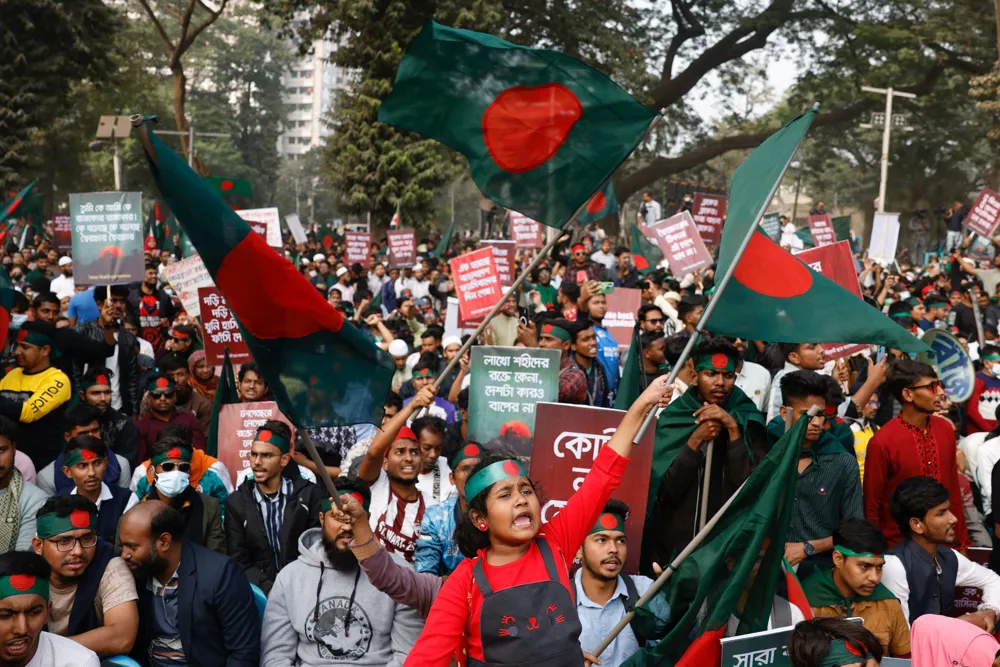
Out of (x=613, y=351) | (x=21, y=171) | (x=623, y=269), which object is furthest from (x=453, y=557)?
(x=21, y=171)

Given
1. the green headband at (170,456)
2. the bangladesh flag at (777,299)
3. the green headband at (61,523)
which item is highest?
the bangladesh flag at (777,299)

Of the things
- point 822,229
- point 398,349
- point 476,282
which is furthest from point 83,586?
point 822,229

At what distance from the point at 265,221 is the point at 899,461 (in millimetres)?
9774

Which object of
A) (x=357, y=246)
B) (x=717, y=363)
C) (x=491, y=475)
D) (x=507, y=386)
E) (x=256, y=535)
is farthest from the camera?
(x=357, y=246)

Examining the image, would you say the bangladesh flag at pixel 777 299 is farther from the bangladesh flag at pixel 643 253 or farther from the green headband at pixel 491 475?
the bangladesh flag at pixel 643 253

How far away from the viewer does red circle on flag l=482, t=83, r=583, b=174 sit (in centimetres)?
495

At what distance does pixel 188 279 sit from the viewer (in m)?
9.73

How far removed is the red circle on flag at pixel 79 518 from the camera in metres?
4.48

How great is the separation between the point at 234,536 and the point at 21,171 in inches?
1107

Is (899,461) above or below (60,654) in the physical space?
above

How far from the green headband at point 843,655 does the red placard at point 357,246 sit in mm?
16828

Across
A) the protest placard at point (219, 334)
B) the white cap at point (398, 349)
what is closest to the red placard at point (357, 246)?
the white cap at point (398, 349)

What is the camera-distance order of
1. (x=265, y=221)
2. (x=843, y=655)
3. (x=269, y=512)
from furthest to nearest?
(x=265, y=221) → (x=269, y=512) → (x=843, y=655)

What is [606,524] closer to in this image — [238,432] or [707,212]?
[238,432]
